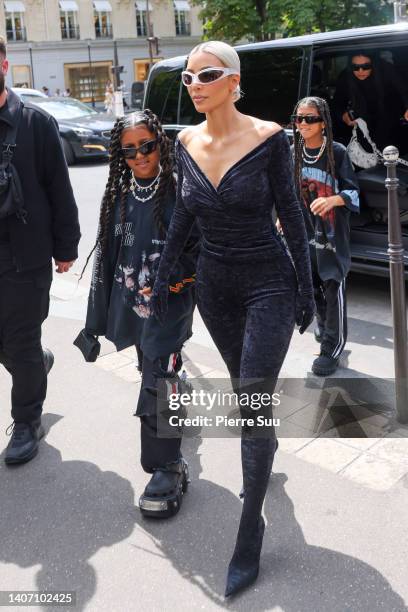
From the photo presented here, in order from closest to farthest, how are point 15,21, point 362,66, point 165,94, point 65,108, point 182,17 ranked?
point 362,66, point 165,94, point 65,108, point 15,21, point 182,17

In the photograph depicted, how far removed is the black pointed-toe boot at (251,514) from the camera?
2.66 meters

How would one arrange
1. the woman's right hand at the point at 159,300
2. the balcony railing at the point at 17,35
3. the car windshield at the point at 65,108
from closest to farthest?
the woman's right hand at the point at 159,300 < the car windshield at the point at 65,108 < the balcony railing at the point at 17,35

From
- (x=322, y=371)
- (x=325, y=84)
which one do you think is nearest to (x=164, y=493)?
(x=322, y=371)

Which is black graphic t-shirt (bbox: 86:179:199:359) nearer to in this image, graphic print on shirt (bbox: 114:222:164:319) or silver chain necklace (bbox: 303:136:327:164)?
graphic print on shirt (bbox: 114:222:164:319)

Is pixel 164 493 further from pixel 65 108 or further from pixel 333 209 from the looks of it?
pixel 65 108

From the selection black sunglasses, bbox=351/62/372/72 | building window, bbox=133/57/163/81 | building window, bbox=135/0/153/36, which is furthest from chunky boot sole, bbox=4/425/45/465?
building window, bbox=135/0/153/36

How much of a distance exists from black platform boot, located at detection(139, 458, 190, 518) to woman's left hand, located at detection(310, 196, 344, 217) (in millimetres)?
1899

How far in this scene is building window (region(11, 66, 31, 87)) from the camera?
47531 millimetres

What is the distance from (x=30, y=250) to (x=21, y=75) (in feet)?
158

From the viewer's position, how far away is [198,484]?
3422 millimetres

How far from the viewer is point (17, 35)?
4734cm

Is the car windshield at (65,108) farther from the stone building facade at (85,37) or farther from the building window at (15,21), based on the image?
the building window at (15,21)

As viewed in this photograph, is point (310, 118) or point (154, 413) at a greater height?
point (310, 118)

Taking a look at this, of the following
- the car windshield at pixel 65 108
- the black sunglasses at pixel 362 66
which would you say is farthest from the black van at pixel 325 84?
the car windshield at pixel 65 108
